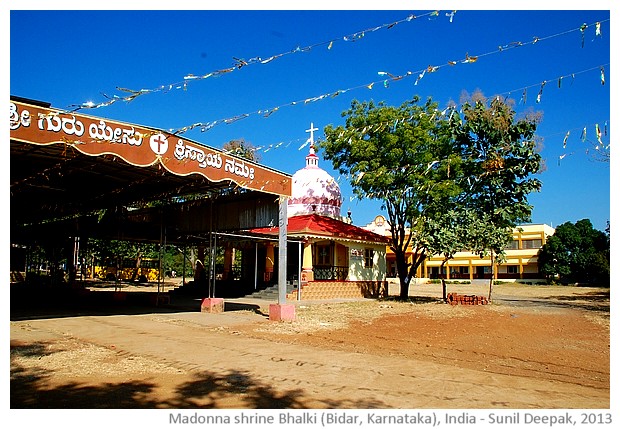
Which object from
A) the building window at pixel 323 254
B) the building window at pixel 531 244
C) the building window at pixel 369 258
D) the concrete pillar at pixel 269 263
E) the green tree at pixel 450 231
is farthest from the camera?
the building window at pixel 531 244

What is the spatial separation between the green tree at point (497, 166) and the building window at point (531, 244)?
37.1m

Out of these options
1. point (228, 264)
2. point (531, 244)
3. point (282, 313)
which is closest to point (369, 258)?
point (228, 264)

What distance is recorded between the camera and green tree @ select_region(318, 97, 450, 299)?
70.2 ft

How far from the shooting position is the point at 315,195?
30750 millimetres

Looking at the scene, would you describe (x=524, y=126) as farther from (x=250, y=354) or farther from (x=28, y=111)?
(x=28, y=111)

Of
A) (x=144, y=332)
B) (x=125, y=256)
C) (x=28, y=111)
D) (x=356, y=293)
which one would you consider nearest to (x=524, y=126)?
(x=356, y=293)

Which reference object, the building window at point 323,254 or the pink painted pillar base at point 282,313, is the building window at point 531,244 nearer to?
the building window at point 323,254

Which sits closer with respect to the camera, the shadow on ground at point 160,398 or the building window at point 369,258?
the shadow on ground at point 160,398

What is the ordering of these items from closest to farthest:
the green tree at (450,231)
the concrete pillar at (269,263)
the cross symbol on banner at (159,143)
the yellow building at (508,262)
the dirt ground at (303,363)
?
1. the dirt ground at (303,363)
2. the cross symbol on banner at (159,143)
3. the green tree at (450,231)
4. the concrete pillar at (269,263)
5. the yellow building at (508,262)

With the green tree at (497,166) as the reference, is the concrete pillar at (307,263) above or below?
below

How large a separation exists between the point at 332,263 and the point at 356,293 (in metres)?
2.06

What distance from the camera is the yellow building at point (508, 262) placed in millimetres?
53256

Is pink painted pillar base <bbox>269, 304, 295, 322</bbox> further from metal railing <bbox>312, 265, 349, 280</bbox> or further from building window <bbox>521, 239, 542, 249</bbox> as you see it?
building window <bbox>521, 239, 542, 249</bbox>

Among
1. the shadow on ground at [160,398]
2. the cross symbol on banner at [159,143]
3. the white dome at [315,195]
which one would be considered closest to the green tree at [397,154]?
the white dome at [315,195]
